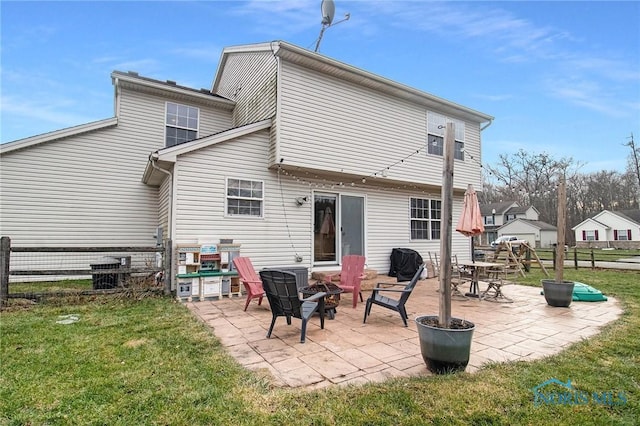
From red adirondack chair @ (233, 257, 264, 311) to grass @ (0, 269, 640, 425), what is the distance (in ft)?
5.10

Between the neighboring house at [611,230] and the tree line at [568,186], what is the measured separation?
1.84 meters

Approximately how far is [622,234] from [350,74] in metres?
43.9

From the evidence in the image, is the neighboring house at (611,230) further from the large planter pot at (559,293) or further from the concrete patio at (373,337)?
the concrete patio at (373,337)

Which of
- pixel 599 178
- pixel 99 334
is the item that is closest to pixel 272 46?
pixel 99 334

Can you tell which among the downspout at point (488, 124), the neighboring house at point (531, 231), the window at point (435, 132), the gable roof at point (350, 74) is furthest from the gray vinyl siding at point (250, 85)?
the neighboring house at point (531, 231)

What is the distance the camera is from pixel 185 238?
707 centimetres

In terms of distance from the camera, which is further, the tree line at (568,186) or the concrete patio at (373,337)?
the tree line at (568,186)

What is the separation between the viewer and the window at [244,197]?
7.73 m

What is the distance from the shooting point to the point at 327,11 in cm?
980

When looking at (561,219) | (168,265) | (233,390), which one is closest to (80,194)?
(168,265)

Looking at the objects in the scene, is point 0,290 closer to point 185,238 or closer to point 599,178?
point 185,238

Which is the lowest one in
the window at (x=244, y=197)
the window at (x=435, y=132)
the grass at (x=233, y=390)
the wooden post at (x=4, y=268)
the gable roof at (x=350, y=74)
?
the grass at (x=233, y=390)

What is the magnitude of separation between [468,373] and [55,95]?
52.5 feet

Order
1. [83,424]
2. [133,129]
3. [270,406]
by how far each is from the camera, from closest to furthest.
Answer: [83,424] → [270,406] → [133,129]
